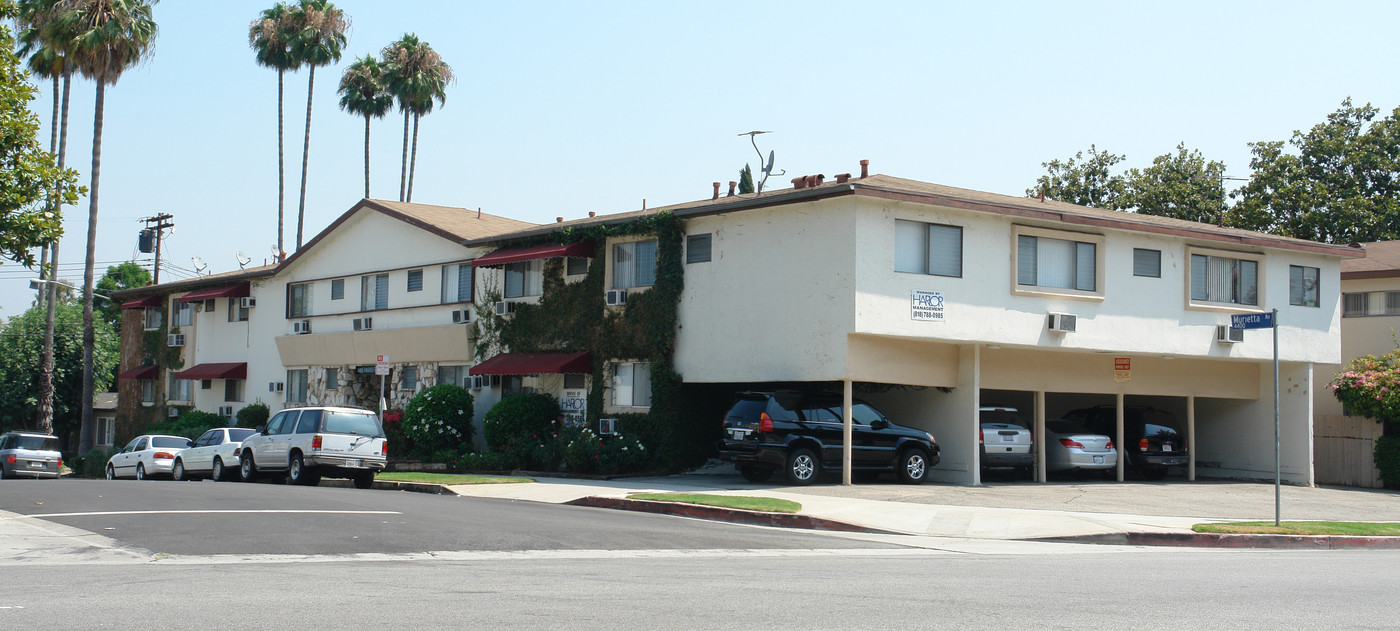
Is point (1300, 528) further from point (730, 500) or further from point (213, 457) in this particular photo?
point (213, 457)

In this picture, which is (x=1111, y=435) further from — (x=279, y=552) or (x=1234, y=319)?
(x=279, y=552)

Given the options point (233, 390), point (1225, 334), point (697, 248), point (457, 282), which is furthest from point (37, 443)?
point (1225, 334)

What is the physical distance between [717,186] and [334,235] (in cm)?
1450

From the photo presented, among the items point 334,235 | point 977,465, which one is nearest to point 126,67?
point 334,235

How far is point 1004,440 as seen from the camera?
26.1 metres

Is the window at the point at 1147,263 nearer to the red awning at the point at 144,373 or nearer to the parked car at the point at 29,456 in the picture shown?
the parked car at the point at 29,456

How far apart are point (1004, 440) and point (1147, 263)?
510 centimetres

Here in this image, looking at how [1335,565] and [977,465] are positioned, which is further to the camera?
[977,465]

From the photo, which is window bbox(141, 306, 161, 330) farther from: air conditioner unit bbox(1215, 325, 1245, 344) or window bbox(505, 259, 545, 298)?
air conditioner unit bbox(1215, 325, 1245, 344)

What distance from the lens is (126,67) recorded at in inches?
1741

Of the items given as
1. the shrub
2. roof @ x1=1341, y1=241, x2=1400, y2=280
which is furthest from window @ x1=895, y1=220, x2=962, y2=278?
roof @ x1=1341, y1=241, x2=1400, y2=280

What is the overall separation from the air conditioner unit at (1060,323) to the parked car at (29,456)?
29956mm

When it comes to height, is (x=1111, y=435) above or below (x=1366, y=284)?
below

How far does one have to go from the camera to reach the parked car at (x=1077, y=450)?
1072 inches
